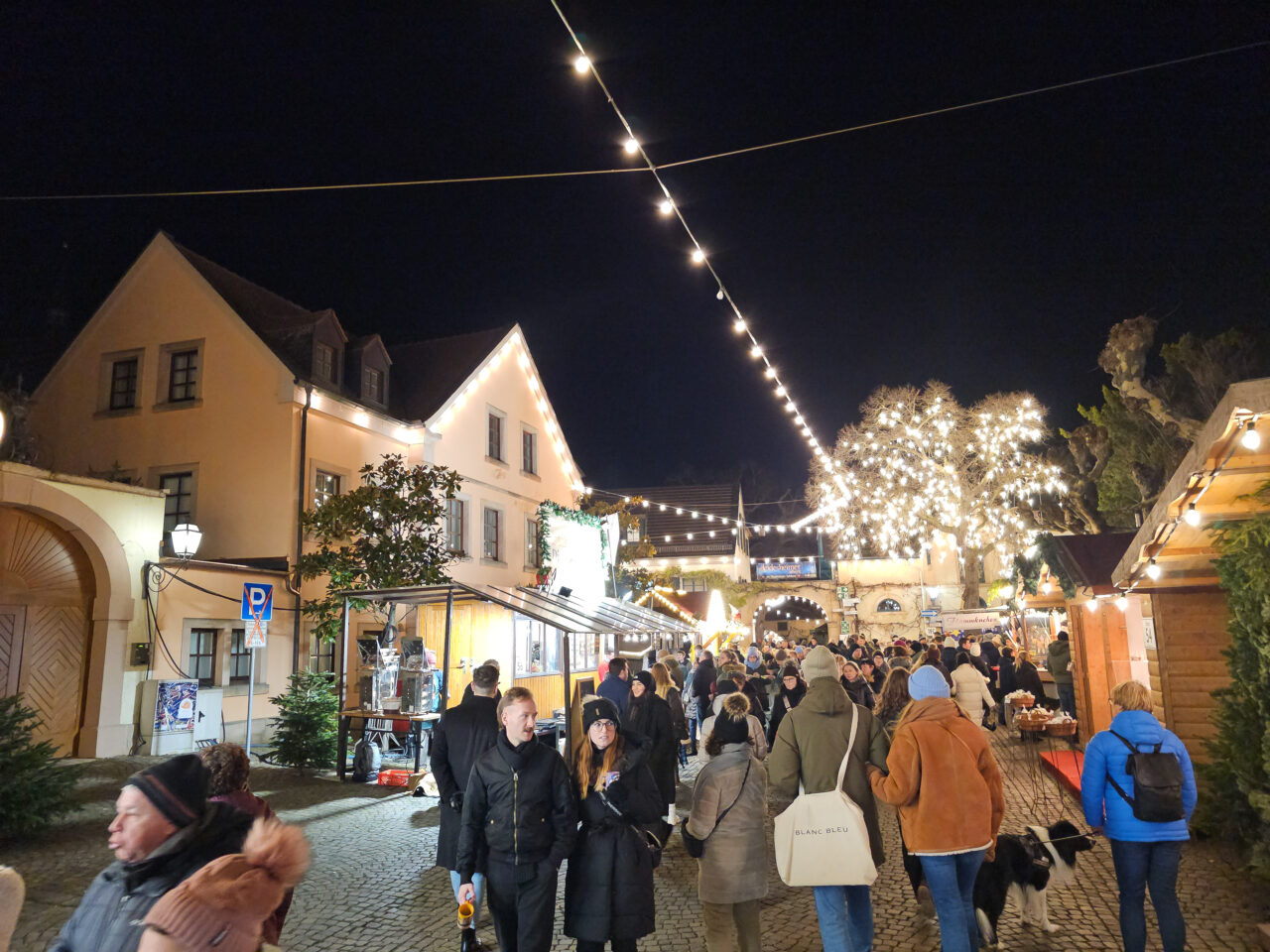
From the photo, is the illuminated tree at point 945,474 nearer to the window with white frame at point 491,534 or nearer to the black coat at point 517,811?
the window with white frame at point 491,534

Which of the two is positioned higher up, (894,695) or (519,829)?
(894,695)

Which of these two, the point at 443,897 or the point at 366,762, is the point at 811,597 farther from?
the point at 443,897

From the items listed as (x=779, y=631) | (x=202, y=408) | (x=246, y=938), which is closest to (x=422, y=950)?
(x=246, y=938)

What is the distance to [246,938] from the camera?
221 centimetres

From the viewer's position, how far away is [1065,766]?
11070mm

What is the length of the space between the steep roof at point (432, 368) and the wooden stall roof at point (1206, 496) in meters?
16.7

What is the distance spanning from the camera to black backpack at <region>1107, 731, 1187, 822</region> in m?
4.58

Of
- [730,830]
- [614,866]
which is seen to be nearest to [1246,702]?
[730,830]

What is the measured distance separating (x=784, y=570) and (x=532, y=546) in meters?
25.5

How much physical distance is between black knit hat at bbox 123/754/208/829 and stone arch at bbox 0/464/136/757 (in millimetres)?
12209

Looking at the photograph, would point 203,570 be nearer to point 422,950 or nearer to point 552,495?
point 422,950

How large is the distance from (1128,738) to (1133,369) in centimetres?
1959

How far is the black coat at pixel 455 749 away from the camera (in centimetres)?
608

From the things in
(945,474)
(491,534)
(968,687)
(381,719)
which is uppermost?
(945,474)
